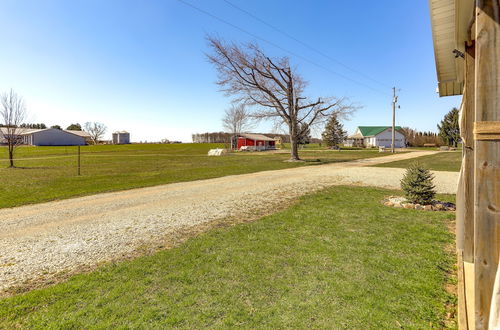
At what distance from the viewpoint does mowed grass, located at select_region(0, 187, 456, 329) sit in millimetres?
2766

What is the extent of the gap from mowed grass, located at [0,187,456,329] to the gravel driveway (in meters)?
0.82

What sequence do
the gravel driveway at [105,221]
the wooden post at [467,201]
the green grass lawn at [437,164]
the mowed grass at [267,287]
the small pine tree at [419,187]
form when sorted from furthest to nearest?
1. the green grass lawn at [437,164]
2. the small pine tree at [419,187]
3. the gravel driveway at [105,221]
4. the mowed grass at [267,287]
5. the wooden post at [467,201]

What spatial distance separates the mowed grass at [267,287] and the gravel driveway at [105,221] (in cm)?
82

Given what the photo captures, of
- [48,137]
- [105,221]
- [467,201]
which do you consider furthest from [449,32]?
[48,137]

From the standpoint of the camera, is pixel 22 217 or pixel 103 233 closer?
pixel 103 233

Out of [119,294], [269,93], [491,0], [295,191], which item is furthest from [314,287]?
[269,93]

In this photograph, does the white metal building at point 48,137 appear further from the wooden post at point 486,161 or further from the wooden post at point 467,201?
the wooden post at point 486,161

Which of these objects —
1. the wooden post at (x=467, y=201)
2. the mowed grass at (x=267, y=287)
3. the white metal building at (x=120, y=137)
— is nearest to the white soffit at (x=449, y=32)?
the wooden post at (x=467, y=201)

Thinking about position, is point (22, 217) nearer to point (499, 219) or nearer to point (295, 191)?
point (295, 191)

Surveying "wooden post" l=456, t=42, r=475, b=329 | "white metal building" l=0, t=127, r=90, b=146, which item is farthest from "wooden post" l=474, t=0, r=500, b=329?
"white metal building" l=0, t=127, r=90, b=146

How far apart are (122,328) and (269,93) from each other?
79.5 feet

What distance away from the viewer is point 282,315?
2.82m

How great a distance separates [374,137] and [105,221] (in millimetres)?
68642

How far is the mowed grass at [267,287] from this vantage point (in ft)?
9.07
